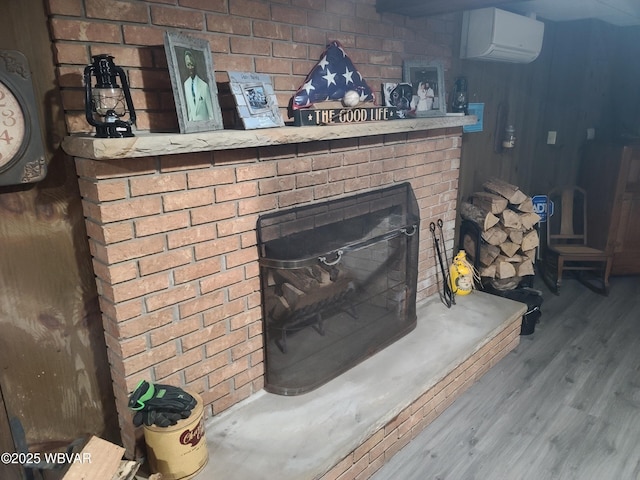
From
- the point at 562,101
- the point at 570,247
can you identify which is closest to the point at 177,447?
the point at 570,247

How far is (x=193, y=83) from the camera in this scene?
146 centimetres

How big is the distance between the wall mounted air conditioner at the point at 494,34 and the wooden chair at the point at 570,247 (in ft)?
4.59

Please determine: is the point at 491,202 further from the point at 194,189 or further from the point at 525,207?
the point at 194,189

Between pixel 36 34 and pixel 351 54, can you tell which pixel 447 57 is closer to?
pixel 351 54

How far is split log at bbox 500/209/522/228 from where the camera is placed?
3.07 m

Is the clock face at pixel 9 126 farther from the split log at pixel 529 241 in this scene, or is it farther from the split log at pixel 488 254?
the split log at pixel 529 241

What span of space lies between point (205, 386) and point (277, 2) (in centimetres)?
146

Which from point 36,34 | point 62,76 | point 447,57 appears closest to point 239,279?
point 62,76

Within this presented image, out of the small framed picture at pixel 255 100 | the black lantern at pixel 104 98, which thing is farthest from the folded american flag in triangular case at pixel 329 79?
the black lantern at pixel 104 98

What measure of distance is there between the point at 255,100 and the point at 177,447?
1192mm

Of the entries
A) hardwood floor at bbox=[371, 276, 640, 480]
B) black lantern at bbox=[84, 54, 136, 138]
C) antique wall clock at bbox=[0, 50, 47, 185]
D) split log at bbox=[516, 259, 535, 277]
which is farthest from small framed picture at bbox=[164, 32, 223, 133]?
split log at bbox=[516, 259, 535, 277]

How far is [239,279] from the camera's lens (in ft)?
5.79

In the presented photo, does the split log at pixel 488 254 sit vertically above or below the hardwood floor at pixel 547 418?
above

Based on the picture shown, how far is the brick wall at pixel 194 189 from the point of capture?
1.35m
